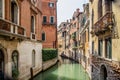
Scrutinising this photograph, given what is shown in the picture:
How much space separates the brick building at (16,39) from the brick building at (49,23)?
1124 centimetres

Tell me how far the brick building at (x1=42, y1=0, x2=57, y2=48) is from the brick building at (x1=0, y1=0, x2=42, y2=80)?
1124 cm

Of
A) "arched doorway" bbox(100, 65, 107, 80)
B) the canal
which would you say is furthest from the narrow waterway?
"arched doorway" bbox(100, 65, 107, 80)

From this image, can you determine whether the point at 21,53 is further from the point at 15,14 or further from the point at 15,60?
the point at 15,14

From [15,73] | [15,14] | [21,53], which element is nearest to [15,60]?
[15,73]

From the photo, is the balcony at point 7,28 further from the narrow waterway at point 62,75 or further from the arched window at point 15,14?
the narrow waterway at point 62,75

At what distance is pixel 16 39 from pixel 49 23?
57.7ft

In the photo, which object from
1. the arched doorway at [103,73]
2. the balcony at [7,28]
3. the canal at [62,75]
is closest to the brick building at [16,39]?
the balcony at [7,28]

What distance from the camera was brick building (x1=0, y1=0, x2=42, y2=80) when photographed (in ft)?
32.3

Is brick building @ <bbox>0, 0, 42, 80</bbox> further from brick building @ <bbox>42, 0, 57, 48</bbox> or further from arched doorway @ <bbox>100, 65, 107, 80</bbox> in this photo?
brick building @ <bbox>42, 0, 57, 48</bbox>

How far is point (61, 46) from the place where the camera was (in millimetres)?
55969

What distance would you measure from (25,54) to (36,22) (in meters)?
4.52

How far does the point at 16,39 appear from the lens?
37.4 ft

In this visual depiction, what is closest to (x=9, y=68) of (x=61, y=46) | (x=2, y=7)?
(x=2, y=7)

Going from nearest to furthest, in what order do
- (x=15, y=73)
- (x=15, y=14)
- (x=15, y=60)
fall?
(x=15, y=73), (x=15, y=60), (x=15, y=14)
